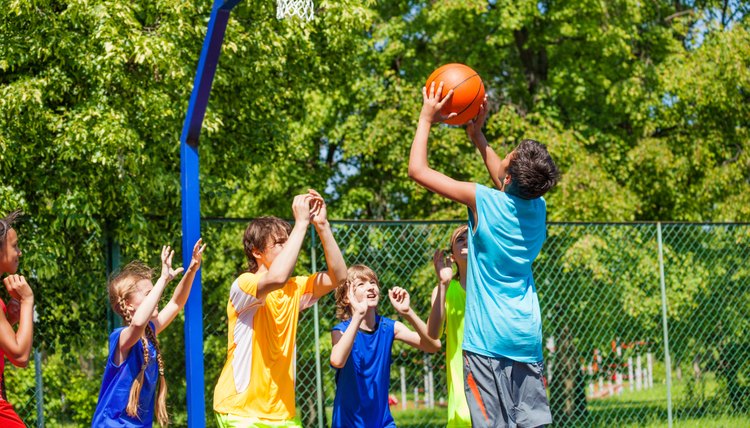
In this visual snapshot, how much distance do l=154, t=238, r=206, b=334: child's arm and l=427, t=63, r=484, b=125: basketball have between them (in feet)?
4.62

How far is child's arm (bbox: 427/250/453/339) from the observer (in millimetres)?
4859

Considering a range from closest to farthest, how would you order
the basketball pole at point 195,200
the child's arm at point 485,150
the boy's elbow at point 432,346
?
1. the basketball pole at point 195,200
2. the child's arm at point 485,150
3. the boy's elbow at point 432,346

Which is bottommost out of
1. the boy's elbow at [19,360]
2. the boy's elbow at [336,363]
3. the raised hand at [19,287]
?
the boy's elbow at [336,363]

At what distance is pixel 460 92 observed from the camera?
459 cm

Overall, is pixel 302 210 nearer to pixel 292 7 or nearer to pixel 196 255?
pixel 196 255

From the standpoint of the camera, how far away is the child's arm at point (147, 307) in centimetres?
411

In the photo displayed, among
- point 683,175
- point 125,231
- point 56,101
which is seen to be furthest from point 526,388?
point 683,175

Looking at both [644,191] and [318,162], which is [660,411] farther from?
[318,162]

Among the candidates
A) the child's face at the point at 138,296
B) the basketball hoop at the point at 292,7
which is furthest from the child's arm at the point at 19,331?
the basketball hoop at the point at 292,7

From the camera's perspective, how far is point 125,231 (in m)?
8.61

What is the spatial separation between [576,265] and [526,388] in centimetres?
563

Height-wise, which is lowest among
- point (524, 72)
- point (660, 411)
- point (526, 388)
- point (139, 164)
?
point (660, 411)

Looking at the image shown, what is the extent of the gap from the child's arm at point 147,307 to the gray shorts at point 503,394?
146 cm

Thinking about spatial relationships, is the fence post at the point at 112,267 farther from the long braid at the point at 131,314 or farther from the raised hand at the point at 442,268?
the raised hand at the point at 442,268
